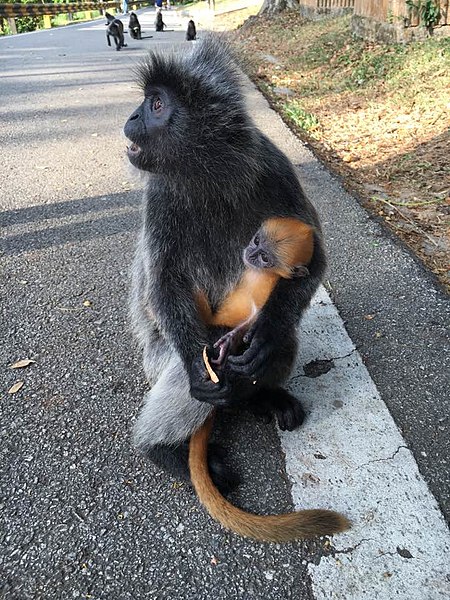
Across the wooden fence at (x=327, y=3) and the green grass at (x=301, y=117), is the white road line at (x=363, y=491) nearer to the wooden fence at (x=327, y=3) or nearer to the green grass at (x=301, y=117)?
the green grass at (x=301, y=117)

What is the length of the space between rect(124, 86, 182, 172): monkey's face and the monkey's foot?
3.14 feet

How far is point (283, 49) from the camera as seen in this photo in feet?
34.7

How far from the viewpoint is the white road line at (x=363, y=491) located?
1.55 metres

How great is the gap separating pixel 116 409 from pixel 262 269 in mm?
847

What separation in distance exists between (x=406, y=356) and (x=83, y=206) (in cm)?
280

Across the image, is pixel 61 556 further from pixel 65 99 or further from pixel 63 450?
pixel 65 99

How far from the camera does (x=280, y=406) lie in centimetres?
214

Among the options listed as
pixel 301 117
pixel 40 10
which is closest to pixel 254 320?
pixel 301 117

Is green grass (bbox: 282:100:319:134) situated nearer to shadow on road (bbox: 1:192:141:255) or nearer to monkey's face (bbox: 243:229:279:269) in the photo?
shadow on road (bbox: 1:192:141:255)

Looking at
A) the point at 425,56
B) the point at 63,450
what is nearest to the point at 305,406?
the point at 63,450

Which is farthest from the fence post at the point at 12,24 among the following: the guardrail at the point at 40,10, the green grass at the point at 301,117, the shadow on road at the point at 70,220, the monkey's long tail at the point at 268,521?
the monkey's long tail at the point at 268,521

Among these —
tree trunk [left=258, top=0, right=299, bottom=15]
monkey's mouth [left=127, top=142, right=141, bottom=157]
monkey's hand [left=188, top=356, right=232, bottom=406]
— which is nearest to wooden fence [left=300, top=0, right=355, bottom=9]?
tree trunk [left=258, top=0, right=299, bottom=15]

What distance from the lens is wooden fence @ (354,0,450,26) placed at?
6.57m

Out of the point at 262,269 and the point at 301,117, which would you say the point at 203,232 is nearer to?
the point at 262,269
